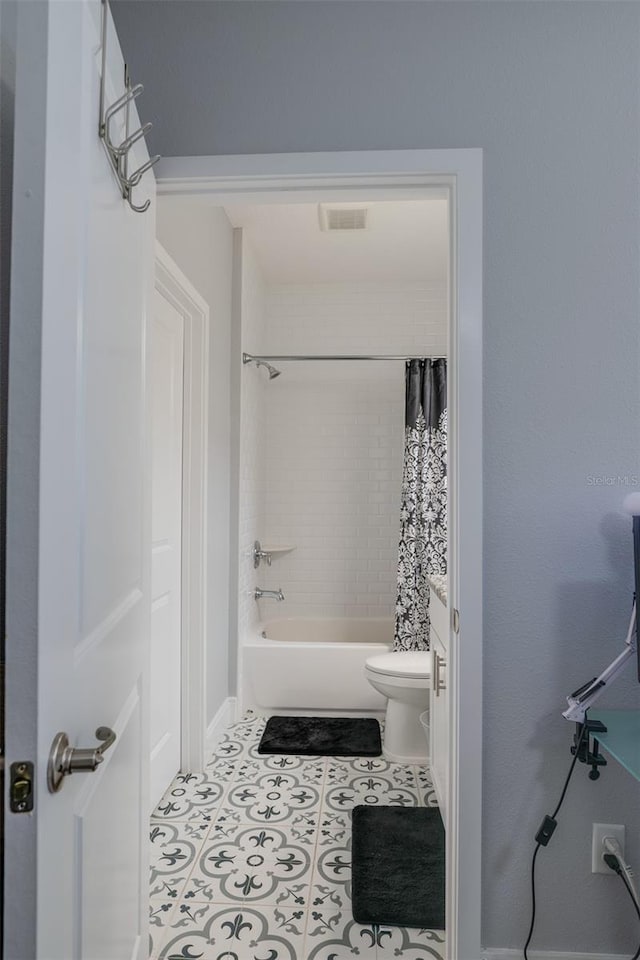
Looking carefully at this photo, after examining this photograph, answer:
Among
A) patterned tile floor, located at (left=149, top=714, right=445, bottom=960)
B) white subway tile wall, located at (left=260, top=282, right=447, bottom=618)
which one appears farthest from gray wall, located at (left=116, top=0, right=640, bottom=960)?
white subway tile wall, located at (left=260, top=282, right=447, bottom=618)

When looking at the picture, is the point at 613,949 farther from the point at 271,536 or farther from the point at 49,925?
the point at 271,536

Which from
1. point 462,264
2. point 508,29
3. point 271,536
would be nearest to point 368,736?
point 271,536

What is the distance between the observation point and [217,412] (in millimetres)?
3100

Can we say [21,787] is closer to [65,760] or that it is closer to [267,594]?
[65,760]

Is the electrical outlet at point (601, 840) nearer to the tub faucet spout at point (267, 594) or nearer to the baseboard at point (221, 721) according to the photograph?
the baseboard at point (221, 721)

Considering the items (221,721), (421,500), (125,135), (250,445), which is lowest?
(221,721)

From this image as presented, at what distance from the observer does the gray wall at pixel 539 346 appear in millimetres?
1602

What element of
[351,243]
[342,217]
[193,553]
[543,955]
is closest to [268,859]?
[543,955]

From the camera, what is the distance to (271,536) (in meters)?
4.35

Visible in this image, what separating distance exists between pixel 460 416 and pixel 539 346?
0.28 m

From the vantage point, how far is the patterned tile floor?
1752 mm

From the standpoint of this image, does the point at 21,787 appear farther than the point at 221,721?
No

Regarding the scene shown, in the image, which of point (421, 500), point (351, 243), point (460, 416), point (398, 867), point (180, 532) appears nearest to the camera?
point (460, 416)
